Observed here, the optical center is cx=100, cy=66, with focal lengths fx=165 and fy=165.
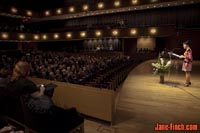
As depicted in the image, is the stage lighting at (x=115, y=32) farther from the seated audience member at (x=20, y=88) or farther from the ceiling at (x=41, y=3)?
the seated audience member at (x=20, y=88)

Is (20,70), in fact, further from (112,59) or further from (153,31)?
(153,31)

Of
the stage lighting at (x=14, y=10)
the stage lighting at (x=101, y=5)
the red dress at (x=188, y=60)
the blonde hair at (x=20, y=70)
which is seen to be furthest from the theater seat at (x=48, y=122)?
the stage lighting at (x=14, y=10)

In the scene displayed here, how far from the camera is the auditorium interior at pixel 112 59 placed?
9.67 ft

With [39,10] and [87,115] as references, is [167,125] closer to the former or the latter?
[87,115]

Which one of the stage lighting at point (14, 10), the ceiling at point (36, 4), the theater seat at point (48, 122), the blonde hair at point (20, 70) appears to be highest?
the ceiling at point (36, 4)

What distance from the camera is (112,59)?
26.4 ft

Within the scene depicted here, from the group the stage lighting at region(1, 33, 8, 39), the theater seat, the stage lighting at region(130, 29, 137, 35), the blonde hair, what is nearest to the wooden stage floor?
the theater seat

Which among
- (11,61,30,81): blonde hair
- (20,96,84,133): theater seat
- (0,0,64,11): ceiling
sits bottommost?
(20,96,84,133): theater seat

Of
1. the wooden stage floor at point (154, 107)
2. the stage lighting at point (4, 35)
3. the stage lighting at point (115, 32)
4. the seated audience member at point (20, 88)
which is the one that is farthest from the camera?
the stage lighting at point (4, 35)

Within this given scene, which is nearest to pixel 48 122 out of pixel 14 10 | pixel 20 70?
pixel 20 70

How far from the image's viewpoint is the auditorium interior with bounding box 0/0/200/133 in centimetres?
295

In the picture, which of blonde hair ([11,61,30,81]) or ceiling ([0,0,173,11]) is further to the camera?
ceiling ([0,0,173,11])

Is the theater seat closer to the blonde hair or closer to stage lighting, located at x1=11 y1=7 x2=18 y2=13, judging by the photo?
the blonde hair

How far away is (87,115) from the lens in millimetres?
3133
